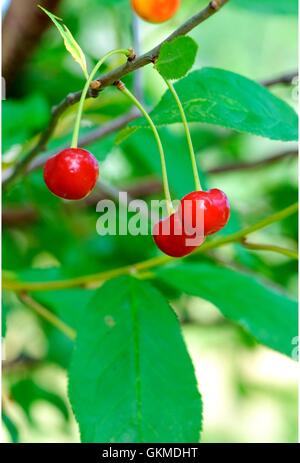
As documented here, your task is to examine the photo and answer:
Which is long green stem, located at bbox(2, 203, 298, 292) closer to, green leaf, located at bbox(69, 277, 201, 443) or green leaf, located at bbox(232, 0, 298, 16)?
green leaf, located at bbox(69, 277, 201, 443)

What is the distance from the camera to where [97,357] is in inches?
23.9

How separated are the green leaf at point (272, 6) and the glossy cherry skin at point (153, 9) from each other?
193mm

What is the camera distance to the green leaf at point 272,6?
817mm

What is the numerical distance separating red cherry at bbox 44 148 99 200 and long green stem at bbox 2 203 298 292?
0.21 metres

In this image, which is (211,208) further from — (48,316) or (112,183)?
(112,183)

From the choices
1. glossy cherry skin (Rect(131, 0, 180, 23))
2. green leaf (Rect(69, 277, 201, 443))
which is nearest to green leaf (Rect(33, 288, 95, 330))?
green leaf (Rect(69, 277, 201, 443))

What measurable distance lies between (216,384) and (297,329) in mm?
1327

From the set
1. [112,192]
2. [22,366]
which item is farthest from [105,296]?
[22,366]

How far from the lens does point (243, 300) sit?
67cm

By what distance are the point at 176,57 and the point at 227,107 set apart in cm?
10

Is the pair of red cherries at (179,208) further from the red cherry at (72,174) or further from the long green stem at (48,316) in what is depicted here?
the long green stem at (48,316)

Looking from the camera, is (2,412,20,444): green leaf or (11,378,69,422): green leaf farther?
(11,378,69,422): green leaf

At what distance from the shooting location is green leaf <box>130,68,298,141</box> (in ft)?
1.69

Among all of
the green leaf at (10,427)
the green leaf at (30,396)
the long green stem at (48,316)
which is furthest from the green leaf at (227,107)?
the green leaf at (30,396)
